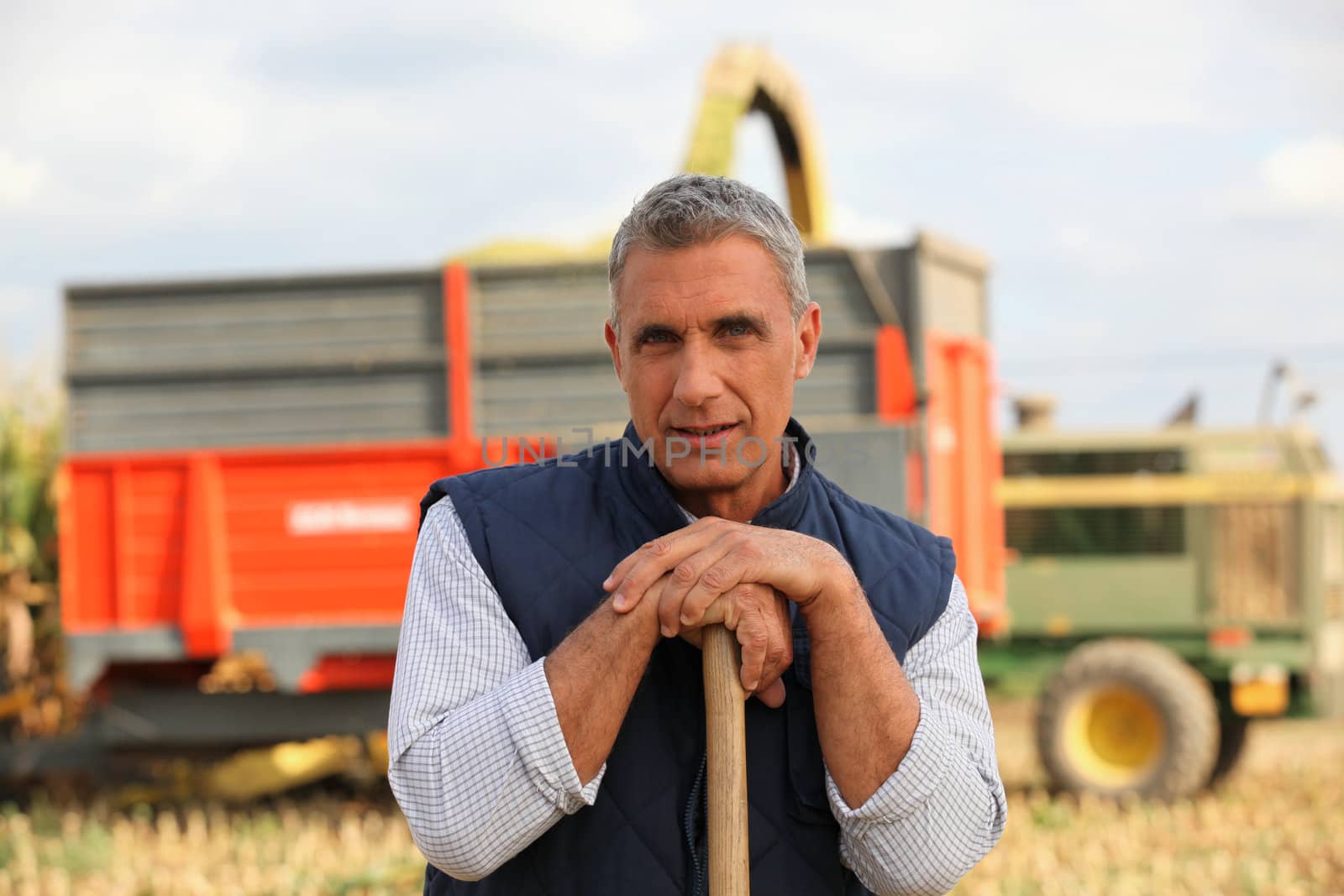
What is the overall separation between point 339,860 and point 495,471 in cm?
472

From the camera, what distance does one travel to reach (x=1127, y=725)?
8.05 m

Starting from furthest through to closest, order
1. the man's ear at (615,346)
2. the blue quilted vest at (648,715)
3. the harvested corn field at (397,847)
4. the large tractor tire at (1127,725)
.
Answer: the large tractor tire at (1127,725) → the harvested corn field at (397,847) → the man's ear at (615,346) → the blue quilted vest at (648,715)

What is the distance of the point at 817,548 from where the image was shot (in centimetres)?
171

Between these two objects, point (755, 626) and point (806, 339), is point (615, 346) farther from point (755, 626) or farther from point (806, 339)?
point (755, 626)

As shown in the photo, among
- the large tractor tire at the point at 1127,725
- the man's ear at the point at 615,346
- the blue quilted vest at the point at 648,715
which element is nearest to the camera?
the blue quilted vest at the point at 648,715

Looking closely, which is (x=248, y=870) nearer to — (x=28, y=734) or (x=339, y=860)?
(x=339, y=860)

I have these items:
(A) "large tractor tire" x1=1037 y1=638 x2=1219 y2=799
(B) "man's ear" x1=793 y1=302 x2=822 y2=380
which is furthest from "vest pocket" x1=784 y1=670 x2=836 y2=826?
(A) "large tractor tire" x1=1037 y1=638 x2=1219 y2=799

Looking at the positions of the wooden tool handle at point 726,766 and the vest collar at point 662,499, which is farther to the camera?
the vest collar at point 662,499

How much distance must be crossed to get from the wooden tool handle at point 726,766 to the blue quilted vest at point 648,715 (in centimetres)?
6

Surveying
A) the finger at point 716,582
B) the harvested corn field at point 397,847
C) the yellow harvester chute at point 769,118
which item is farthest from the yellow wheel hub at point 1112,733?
the finger at point 716,582

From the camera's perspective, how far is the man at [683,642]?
165 centimetres

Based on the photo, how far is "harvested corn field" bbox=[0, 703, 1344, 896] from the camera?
5.77 m

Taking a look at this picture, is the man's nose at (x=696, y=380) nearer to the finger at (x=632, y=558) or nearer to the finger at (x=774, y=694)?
the finger at (x=632, y=558)

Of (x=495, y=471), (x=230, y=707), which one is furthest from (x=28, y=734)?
(x=495, y=471)
